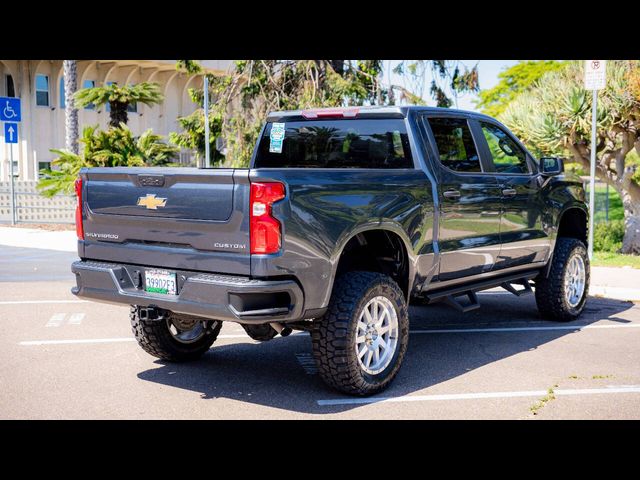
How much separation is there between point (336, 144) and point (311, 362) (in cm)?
187

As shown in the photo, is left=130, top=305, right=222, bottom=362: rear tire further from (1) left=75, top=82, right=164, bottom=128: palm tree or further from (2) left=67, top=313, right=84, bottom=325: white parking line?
(1) left=75, top=82, right=164, bottom=128: palm tree

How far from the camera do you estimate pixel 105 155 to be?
1975 centimetres

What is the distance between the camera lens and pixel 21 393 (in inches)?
226

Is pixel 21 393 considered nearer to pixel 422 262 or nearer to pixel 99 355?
pixel 99 355

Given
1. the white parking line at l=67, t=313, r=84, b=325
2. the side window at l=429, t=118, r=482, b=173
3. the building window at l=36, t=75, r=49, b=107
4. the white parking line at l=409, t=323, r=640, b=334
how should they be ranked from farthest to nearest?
the building window at l=36, t=75, r=49, b=107 → the white parking line at l=67, t=313, r=84, b=325 → the white parking line at l=409, t=323, r=640, b=334 → the side window at l=429, t=118, r=482, b=173

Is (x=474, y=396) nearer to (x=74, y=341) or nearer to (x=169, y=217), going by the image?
(x=169, y=217)

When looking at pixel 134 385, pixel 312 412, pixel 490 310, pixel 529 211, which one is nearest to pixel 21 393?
pixel 134 385

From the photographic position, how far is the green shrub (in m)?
16.9

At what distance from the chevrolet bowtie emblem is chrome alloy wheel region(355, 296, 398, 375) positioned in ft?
5.11

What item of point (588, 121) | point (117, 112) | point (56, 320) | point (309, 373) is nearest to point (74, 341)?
point (56, 320)

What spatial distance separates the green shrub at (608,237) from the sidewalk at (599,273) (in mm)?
4949

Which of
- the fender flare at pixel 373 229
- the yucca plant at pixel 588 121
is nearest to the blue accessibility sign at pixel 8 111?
the yucca plant at pixel 588 121

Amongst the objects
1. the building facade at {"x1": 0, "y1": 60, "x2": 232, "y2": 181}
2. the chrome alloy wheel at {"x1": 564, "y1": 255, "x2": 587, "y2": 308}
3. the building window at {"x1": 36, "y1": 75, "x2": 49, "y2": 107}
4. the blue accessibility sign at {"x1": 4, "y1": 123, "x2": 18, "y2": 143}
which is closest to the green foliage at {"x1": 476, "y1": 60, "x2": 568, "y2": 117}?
the building facade at {"x1": 0, "y1": 60, "x2": 232, "y2": 181}

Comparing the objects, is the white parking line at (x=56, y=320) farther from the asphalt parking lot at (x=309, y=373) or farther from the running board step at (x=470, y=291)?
the running board step at (x=470, y=291)
